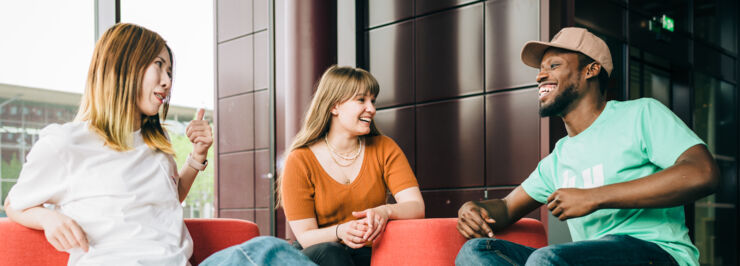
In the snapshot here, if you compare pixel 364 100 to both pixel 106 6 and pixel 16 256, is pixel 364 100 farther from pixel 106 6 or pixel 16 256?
pixel 106 6

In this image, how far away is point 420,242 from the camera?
1.82m

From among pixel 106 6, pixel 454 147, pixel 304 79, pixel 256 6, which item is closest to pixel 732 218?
pixel 454 147

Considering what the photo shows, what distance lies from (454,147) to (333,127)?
2.26 meters

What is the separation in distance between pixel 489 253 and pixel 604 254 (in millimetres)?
296

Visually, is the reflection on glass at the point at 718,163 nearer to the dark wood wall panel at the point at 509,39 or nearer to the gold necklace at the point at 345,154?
the dark wood wall panel at the point at 509,39

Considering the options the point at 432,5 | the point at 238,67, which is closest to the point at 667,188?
the point at 432,5

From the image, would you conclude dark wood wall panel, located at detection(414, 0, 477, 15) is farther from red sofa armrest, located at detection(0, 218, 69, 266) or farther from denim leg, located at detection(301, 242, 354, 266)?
red sofa armrest, located at detection(0, 218, 69, 266)

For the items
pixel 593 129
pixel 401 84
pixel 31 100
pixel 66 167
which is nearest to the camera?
pixel 66 167

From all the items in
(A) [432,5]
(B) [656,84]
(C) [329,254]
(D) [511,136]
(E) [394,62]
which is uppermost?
(A) [432,5]

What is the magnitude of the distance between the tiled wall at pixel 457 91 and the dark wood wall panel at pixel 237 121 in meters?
1.46

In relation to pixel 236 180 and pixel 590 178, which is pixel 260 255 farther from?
pixel 236 180

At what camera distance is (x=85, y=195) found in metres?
1.62

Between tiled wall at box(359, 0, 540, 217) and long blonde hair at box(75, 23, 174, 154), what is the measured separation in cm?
287

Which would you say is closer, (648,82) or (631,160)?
(631,160)
